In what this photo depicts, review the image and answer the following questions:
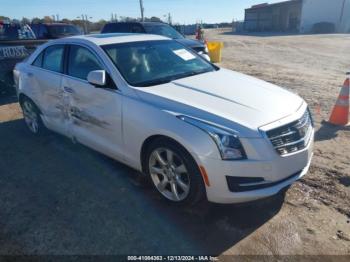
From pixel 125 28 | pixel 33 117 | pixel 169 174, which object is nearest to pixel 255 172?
pixel 169 174

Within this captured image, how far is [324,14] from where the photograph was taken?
4294 cm

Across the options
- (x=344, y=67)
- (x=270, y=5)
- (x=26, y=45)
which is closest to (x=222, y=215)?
(x=26, y=45)

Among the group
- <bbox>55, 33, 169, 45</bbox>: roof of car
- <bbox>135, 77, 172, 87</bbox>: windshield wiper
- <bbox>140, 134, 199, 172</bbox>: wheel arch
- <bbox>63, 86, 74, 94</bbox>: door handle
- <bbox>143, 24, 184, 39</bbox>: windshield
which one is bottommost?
<bbox>140, 134, 199, 172</bbox>: wheel arch

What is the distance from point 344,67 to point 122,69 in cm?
1197

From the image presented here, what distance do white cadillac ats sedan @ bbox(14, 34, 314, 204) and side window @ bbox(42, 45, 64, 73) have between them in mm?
18

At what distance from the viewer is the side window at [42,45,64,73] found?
14.5 feet

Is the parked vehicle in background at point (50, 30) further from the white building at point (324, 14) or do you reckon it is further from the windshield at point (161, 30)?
the white building at point (324, 14)

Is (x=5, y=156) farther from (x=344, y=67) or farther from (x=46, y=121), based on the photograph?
(x=344, y=67)

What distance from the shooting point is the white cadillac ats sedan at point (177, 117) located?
2.78 metres

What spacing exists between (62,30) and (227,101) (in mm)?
11306

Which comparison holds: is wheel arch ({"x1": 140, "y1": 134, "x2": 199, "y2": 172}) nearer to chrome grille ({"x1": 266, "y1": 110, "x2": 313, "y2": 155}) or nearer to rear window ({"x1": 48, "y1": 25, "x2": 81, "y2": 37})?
chrome grille ({"x1": 266, "y1": 110, "x2": 313, "y2": 155})

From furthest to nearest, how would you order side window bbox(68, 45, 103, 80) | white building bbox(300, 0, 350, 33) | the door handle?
white building bbox(300, 0, 350, 33), the door handle, side window bbox(68, 45, 103, 80)

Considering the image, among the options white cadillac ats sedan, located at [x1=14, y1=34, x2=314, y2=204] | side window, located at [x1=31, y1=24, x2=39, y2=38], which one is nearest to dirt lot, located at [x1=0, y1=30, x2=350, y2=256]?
white cadillac ats sedan, located at [x1=14, y1=34, x2=314, y2=204]

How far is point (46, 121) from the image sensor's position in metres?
4.91
